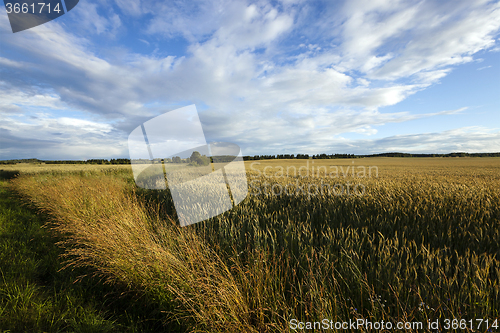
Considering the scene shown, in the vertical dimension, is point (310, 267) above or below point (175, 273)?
above

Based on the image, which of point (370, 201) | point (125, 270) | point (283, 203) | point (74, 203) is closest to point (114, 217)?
point (125, 270)

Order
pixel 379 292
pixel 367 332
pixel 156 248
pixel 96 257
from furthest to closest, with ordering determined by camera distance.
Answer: pixel 96 257, pixel 156 248, pixel 379 292, pixel 367 332

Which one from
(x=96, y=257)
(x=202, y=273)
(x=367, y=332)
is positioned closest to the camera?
(x=367, y=332)

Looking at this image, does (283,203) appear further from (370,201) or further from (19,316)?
(19,316)

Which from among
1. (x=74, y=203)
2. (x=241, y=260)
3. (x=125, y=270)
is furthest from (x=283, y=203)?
(x=74, y=203)

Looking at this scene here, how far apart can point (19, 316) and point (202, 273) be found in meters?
2.45

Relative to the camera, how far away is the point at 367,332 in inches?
76.3

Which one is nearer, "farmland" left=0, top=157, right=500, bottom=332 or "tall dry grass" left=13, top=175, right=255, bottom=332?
"farmland" left=0, top=157, right=500, bottom=332

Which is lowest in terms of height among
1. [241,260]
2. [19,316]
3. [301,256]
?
[19,316]

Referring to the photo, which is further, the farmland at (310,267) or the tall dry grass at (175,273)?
the tall dry grass at (175,273)

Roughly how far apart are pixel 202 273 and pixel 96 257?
2.56 metres

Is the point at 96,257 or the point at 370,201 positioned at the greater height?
the point at 370,201

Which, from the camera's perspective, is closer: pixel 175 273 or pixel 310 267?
pixel 310 267

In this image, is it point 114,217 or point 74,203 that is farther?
point 74,203
